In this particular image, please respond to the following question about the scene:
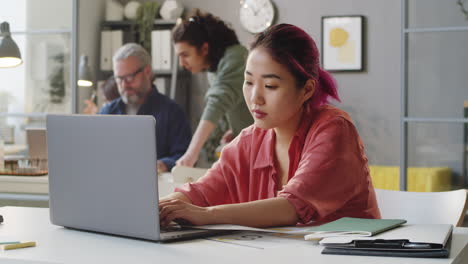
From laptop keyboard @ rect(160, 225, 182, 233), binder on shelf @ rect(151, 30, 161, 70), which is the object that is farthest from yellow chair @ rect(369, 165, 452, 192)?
binder on shelf @ rect(151, 30, 161, 70)

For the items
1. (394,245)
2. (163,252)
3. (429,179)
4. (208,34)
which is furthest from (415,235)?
(429,179)

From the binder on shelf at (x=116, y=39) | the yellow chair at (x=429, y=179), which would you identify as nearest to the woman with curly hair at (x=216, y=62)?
the yellow chair at (x=429, y=179)

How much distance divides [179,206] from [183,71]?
17.1 feet

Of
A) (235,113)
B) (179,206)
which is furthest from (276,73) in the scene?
(235,113)

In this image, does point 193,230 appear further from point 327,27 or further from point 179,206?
point 327,27

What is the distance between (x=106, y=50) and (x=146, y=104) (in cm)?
316

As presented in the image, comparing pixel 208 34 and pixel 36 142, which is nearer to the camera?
pixel 208 34

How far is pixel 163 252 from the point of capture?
119 cm

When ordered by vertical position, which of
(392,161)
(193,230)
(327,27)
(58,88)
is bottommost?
(392,161)

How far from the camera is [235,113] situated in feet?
10.9

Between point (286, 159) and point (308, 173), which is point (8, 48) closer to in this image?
point (286, 159)

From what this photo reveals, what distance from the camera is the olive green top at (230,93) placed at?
3268 mm

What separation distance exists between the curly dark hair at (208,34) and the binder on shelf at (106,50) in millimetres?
3397

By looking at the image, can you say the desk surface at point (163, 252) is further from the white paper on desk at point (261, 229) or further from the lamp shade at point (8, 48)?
the lamp shade at point (8, 48)
